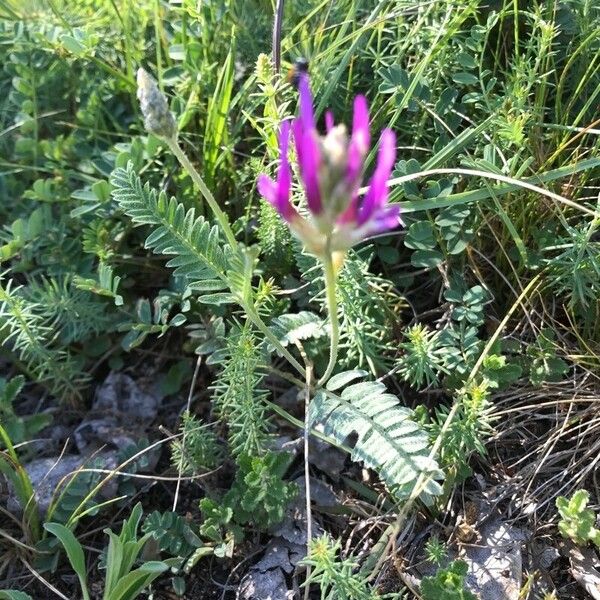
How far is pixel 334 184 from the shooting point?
3.76 feet

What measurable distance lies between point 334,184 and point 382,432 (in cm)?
77

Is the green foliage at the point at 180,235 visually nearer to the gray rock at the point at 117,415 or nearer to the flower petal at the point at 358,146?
the gray rock at the point at 117,415

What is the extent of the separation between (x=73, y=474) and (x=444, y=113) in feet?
4.15

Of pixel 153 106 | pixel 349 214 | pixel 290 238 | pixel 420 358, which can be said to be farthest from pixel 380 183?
pixel 290 238

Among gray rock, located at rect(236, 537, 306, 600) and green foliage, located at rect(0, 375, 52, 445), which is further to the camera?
green foliage, located at rect(0, 375, 52, 445)

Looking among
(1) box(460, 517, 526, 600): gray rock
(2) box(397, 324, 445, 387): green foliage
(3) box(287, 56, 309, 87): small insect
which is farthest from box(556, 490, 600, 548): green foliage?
(3) box(287, 56, 309, 87): small insect

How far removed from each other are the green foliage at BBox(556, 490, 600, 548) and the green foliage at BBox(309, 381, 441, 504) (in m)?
0.28

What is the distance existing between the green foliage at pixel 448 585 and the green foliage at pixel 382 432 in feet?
0.50

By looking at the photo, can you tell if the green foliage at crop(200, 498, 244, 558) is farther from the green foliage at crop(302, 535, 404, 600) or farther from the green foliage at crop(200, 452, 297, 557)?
the green foliage at crop(302, 535, 404, 600)

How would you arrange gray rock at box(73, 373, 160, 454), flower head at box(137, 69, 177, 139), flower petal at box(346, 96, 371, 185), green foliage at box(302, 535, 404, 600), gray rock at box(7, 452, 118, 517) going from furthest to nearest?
1. gray rock at box(73, 373, 160, 454)
2. gray rock at box(7, 452, 118, 517)
3. green foliage at box(302, 535, 404, 600)
4. flower head at box(137, 69, 177, 139)
5. flower petal at box(346, 96, 371, 185)

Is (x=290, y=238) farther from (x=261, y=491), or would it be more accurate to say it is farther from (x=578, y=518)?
(x=578, y=518)

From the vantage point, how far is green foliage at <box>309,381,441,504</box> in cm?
170

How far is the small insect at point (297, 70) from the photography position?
1.71 m

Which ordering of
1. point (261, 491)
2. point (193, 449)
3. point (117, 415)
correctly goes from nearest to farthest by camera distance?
point (261, 491)
point (193, 449)
point (117, 415)
